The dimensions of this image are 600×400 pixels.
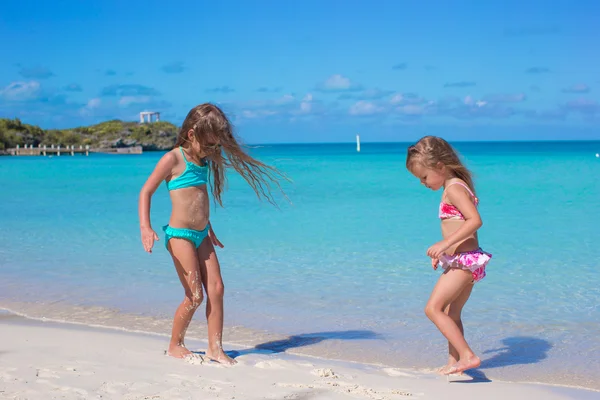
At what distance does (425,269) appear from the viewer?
809 centimetres

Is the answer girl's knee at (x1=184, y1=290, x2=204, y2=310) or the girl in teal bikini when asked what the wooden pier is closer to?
the girl in teal bikini

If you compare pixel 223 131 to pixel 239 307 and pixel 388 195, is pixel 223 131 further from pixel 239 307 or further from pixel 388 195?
pixel 388 195

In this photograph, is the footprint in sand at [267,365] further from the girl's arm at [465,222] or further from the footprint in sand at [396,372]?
the girl's arm at [465,222]

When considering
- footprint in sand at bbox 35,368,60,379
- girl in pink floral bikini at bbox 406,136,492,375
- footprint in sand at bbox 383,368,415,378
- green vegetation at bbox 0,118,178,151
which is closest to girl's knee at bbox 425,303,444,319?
girl in pink floral bikini at bbox 406,136,492,375

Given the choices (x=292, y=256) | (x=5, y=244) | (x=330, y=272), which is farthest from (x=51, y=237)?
(x=330, y=272)

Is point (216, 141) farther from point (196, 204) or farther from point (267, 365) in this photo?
point (267, 365)

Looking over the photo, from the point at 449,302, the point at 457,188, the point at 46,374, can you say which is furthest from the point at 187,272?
the point at 457,188

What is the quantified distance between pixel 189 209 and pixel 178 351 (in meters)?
0.86

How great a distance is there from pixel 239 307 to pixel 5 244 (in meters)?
5.32

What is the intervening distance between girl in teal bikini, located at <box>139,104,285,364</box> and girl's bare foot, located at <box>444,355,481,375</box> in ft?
4.23

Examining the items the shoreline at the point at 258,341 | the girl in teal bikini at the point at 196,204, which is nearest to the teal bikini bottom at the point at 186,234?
the girl in teal bikini at the point at 196,204

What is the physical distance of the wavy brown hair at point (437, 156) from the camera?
404cm

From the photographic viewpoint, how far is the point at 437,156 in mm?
4043

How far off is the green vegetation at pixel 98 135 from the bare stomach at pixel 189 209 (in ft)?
253
